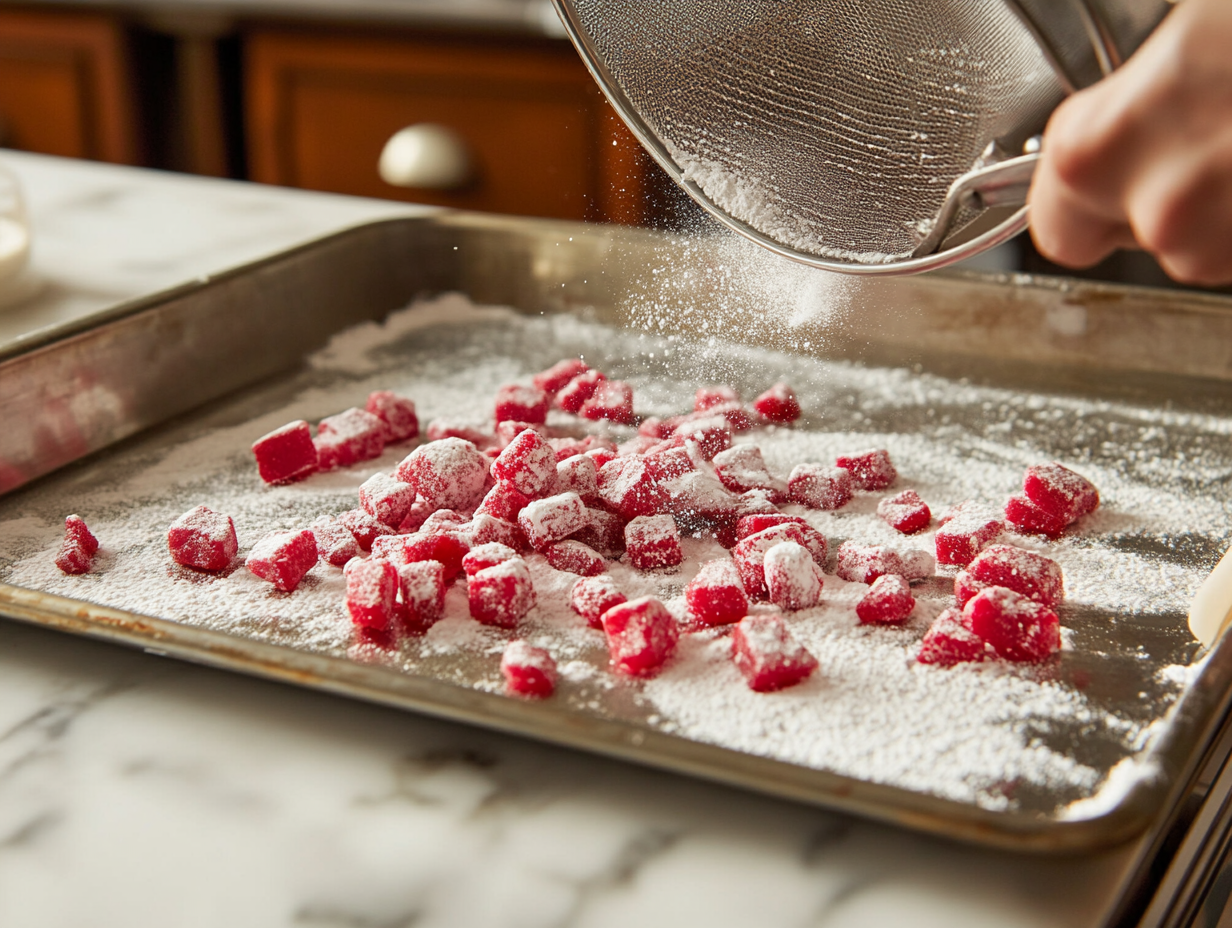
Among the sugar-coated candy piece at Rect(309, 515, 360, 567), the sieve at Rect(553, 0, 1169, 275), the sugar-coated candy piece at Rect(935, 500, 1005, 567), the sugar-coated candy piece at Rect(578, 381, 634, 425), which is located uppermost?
the sieve at Rect(553, 0, 1169, 275)

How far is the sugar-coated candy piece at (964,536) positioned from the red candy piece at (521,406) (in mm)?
466

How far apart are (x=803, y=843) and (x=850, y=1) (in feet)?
2.33

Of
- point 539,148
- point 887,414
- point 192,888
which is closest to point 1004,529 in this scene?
point 887,414

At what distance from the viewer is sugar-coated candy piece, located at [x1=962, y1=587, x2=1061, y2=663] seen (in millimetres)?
826

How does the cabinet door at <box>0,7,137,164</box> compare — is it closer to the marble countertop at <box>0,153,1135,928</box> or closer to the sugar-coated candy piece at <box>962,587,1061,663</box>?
the marble countertop at <box>0,153,1135,928</box>

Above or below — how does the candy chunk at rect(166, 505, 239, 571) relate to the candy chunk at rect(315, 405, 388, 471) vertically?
above

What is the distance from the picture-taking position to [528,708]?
69cm

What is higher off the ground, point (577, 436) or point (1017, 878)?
point (1017, 878)

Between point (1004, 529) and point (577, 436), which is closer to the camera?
point (1004, 529)

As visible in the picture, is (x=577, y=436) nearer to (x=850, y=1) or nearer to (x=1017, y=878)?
(x=850, y=1)

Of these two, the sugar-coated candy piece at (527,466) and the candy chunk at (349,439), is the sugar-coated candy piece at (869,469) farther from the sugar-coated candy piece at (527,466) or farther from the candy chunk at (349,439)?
the candy chunk at (349,439)

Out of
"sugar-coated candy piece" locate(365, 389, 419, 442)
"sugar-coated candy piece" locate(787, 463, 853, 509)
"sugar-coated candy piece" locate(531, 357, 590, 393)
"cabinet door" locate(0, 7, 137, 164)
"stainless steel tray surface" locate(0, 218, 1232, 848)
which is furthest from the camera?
"cabinet door" locate(0, 7, 137, 164)

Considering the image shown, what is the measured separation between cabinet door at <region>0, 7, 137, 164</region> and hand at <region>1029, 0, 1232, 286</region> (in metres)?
2.81

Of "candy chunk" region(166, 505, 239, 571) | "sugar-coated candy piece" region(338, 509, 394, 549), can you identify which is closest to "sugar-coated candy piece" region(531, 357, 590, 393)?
"sugar-coated candy piece" region(338, 509, 394, 549)
